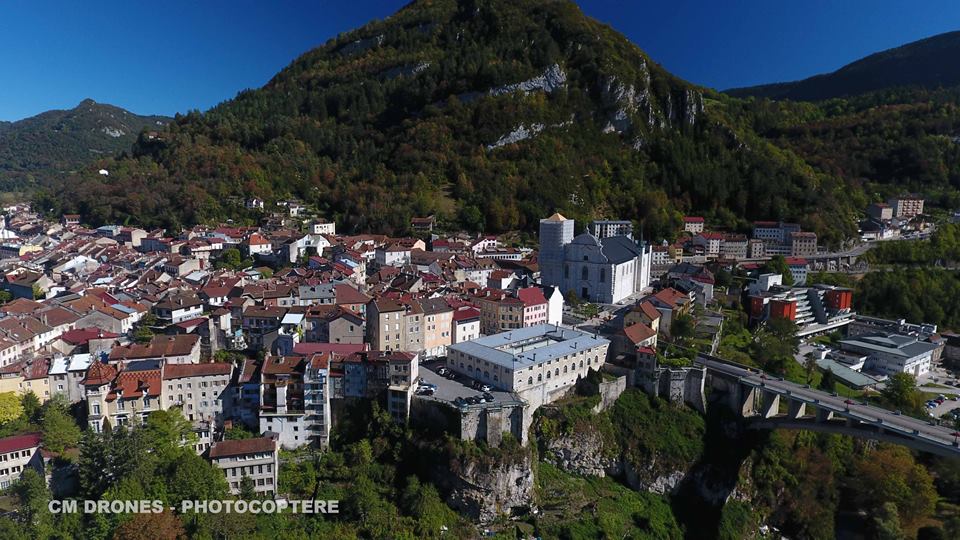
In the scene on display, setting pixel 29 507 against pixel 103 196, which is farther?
pixel 103 196

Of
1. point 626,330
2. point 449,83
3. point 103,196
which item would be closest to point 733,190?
point 449,83

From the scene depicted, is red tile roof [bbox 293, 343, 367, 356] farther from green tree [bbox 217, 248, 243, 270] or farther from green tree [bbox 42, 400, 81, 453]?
→ green tree [bbox 217, 248, 243, 270]

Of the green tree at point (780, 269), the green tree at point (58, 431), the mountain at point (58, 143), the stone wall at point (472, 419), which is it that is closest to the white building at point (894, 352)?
the green tree at point (780, 269)

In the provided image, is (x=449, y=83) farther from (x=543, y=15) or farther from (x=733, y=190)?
(x=733, y=190)

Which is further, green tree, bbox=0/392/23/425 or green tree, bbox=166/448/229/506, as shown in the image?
green tree, bbox=0/392/23/425

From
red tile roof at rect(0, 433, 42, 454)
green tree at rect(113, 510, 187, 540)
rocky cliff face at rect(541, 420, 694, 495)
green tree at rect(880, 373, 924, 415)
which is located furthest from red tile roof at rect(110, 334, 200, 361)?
green tree at rect(880, 373, 924, 415)

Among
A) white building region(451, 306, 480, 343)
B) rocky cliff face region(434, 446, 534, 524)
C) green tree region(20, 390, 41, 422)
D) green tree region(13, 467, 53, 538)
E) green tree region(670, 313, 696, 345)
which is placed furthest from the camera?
green tree region(670, 313, 696, 345)

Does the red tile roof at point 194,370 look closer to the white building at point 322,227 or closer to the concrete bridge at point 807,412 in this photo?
the concrete bridge at point 807,412
